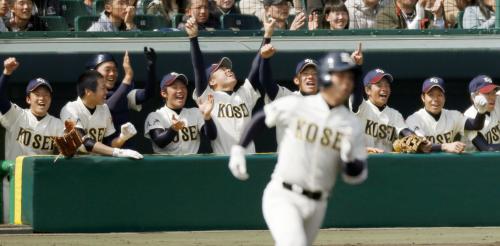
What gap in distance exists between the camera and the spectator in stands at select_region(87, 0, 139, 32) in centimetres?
1152

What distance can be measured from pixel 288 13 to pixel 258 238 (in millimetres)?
3308

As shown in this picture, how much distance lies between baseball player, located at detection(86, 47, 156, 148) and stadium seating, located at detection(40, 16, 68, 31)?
4.09 feet

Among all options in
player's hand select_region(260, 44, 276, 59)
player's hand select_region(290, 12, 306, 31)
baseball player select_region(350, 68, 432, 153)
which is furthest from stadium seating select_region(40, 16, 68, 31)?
baseball player select_region(350, 68, 432, 153)

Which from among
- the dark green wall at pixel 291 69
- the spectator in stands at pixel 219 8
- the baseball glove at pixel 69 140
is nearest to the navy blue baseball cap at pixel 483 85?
the dark green wall at pixel 291 69

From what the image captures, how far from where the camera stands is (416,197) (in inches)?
392

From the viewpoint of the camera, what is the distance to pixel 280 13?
38.4 feet

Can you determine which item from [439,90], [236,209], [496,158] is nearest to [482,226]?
[496,158]

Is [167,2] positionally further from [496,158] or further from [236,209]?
[496,158]

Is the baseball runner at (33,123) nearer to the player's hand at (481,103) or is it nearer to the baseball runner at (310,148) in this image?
the player's hand at (481,103)

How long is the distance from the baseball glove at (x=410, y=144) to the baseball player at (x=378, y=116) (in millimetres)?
266

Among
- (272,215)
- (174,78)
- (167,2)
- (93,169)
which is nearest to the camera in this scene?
(272,215)

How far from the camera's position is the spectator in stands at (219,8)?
38.7 ft

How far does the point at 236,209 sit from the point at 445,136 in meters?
2.12

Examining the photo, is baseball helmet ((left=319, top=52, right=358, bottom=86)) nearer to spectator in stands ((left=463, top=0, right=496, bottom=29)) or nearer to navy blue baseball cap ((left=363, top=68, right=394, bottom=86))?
navy blue baseball cap ((left=363, top=68, right=394, bottom=86))
